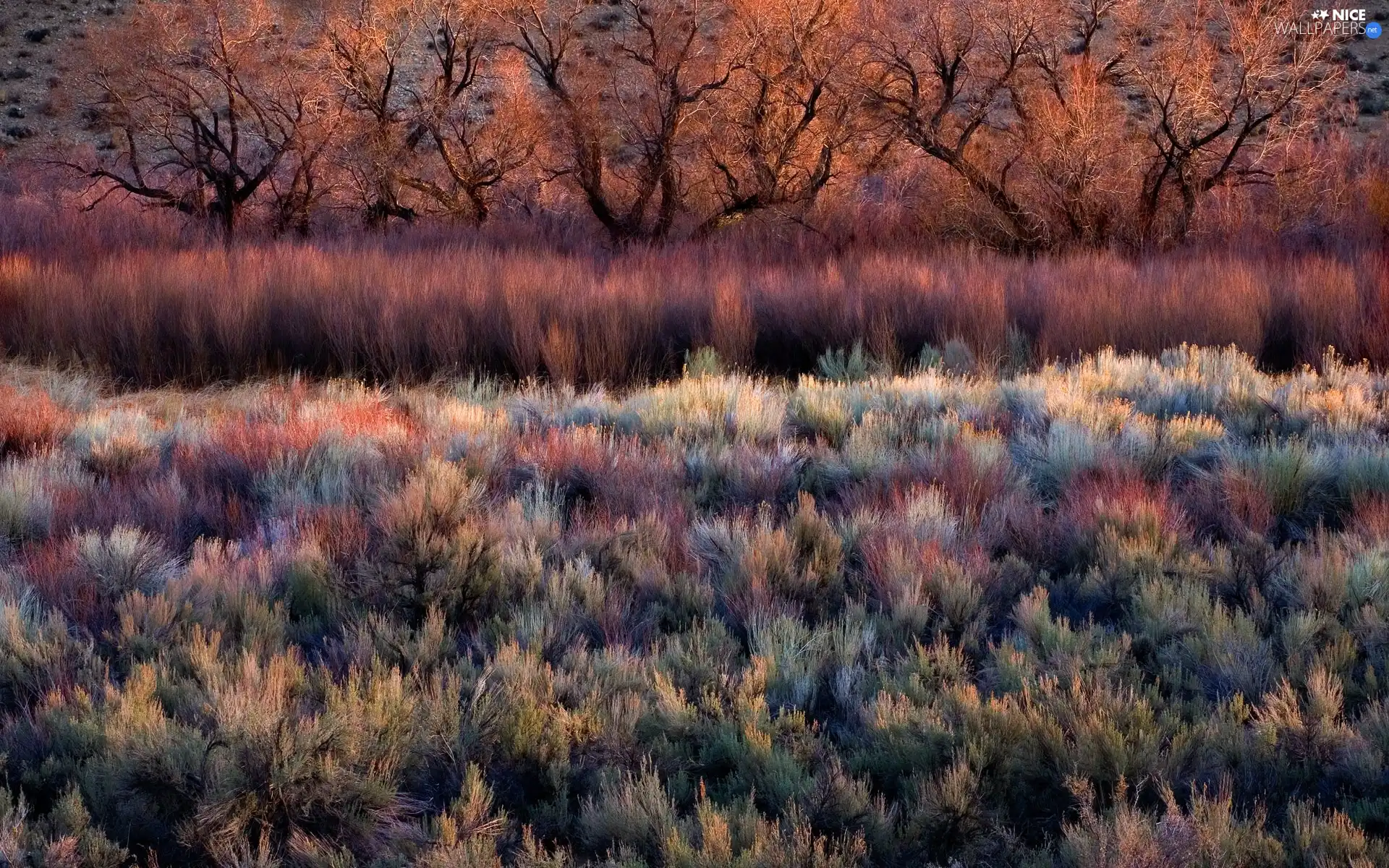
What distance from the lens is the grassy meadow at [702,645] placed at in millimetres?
2707

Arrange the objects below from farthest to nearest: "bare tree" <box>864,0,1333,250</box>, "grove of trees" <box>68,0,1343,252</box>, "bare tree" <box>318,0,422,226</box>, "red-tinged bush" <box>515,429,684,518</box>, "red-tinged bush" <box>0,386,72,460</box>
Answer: "bare tree" <box>318,0,422,226</box>, "grove of trees" <box>68,0,1343,252</box>, "bare tree" <box>864,0,1333,250</box>, "red-tinged bush" <box>0,386,72,460</box>, "red-tinged bush" <box>515,429,684,518</box>

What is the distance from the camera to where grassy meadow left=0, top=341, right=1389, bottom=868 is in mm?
2707

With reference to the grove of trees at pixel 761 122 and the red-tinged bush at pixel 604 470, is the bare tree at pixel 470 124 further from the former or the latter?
the red-tinged bush at pixel 604 470

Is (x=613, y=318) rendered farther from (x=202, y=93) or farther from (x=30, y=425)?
(x=202, y=93)

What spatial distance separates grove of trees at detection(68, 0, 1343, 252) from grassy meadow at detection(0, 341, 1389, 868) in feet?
33.7

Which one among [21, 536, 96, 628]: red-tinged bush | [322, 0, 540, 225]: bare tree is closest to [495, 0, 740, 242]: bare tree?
[322, 0, 540, 225]: bare tree

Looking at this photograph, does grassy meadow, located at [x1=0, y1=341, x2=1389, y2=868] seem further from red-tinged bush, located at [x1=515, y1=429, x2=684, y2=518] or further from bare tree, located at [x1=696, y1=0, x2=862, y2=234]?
bare tree, located at [x1=696, y1=0, x2=862, y2=234]

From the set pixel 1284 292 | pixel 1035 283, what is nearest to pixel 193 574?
pixel 1035 283

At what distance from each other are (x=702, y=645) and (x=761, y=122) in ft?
Answer: 46.2

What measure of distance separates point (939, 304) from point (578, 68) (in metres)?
11.1

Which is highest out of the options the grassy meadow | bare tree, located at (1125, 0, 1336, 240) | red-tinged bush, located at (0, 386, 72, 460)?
bare tree, located at (1125, 0, 1336, 240)

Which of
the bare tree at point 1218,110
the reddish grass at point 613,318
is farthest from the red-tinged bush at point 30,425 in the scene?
the bare tree at point 1218,110

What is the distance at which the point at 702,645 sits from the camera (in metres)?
3.54

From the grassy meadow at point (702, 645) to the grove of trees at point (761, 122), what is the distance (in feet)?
33.7
